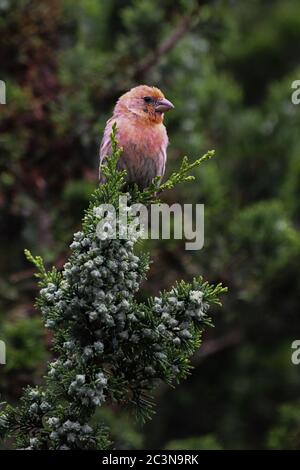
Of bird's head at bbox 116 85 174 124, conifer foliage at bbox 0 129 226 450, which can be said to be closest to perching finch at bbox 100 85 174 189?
bird's head at bbox 116 85 174 124

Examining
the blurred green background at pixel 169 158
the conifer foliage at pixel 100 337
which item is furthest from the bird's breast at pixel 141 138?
the conifer foliage at pixel 100 337

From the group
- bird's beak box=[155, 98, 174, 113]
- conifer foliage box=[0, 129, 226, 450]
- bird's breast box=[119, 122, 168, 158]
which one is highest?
bird's beak box=[155, 98, 174, 113]

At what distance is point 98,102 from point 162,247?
154 centimetres

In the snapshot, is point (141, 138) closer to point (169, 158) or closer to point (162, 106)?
point (162, 106)

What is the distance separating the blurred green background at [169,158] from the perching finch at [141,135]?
1504 mm

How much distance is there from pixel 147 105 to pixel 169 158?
2071 mm

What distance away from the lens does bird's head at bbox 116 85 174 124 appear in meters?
5.91

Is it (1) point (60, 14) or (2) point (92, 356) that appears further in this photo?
(1) point (60, 14)

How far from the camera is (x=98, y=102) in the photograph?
303 inches

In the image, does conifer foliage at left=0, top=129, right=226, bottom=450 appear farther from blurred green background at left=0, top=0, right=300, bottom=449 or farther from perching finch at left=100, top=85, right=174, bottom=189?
blurred green background at left=0, top=0, right=300, bottom=449

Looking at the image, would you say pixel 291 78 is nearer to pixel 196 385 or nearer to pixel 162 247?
pixel 162 247

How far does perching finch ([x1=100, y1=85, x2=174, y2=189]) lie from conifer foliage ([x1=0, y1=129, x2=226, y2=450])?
1.75 m

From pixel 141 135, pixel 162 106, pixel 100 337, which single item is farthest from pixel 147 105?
pixel 100 337
